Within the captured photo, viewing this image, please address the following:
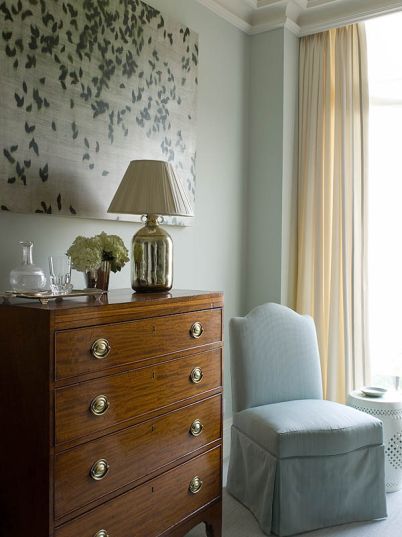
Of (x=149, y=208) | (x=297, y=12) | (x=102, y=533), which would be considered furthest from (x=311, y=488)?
(x=297, y=12)

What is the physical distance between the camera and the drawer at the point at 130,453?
174cm

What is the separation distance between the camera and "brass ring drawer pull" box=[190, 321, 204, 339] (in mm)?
2260

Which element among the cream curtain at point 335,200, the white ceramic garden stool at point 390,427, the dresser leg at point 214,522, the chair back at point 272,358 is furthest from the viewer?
the cream curtain at point 335,200

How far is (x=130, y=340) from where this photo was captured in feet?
6.40

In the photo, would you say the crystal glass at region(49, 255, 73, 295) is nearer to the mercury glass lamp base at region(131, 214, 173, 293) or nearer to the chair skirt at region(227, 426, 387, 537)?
the mercury glass lamp base at region(131, 214, 173, 293)

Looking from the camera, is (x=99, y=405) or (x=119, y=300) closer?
(x=99, y=405)

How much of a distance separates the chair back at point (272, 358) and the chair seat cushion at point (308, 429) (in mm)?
120

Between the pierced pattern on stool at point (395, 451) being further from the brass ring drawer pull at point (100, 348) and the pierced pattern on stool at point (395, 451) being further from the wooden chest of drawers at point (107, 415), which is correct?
the brass ring drawer pull at point (100, 348)

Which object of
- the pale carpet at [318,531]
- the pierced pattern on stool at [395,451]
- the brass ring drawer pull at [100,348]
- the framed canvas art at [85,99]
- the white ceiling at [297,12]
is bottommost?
the pale carpet at [318,531]

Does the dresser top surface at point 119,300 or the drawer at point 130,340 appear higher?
the dresser top surface at point 119,300

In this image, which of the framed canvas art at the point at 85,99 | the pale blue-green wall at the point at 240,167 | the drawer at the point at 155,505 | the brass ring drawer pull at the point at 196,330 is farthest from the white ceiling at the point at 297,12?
the drawer at the point at 155,505

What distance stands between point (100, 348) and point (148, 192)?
762 millimetres

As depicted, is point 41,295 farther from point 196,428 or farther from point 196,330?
point 196,428

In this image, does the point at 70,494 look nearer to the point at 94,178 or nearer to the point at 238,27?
the point at 94,178
